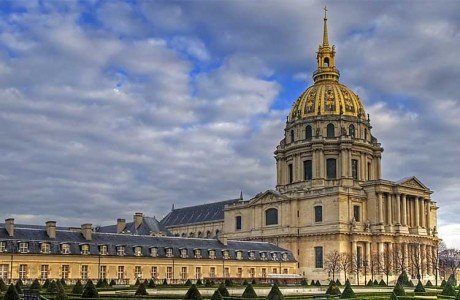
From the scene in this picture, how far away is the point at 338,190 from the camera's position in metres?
102

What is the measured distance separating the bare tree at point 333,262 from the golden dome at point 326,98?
26160mm

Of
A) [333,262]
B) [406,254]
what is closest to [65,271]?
[333,262]

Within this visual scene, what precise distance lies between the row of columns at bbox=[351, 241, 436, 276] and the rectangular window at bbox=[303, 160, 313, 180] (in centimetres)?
1614

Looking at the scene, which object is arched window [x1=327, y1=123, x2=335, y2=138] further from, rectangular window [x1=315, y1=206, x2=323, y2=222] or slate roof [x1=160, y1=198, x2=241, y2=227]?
slate roof [x1=160, y1=198, x2=241, y2=227]

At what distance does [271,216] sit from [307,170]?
1003 centimetres

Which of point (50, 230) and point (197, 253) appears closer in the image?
point (50, 230)

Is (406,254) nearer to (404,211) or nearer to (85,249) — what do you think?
(404,211)

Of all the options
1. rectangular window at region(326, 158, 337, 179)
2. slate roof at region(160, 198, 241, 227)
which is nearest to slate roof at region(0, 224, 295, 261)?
rectangular window at region(326, 158, 337, 179)

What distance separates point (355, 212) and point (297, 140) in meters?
17.8

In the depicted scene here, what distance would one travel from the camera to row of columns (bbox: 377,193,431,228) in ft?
341

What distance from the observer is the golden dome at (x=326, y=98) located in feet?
375

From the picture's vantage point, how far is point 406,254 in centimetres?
10225

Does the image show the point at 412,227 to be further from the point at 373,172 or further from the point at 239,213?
the point at 239,213

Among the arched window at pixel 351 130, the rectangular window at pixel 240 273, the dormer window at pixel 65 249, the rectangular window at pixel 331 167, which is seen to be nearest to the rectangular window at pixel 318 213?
the rectangular window at pixel 331 167
